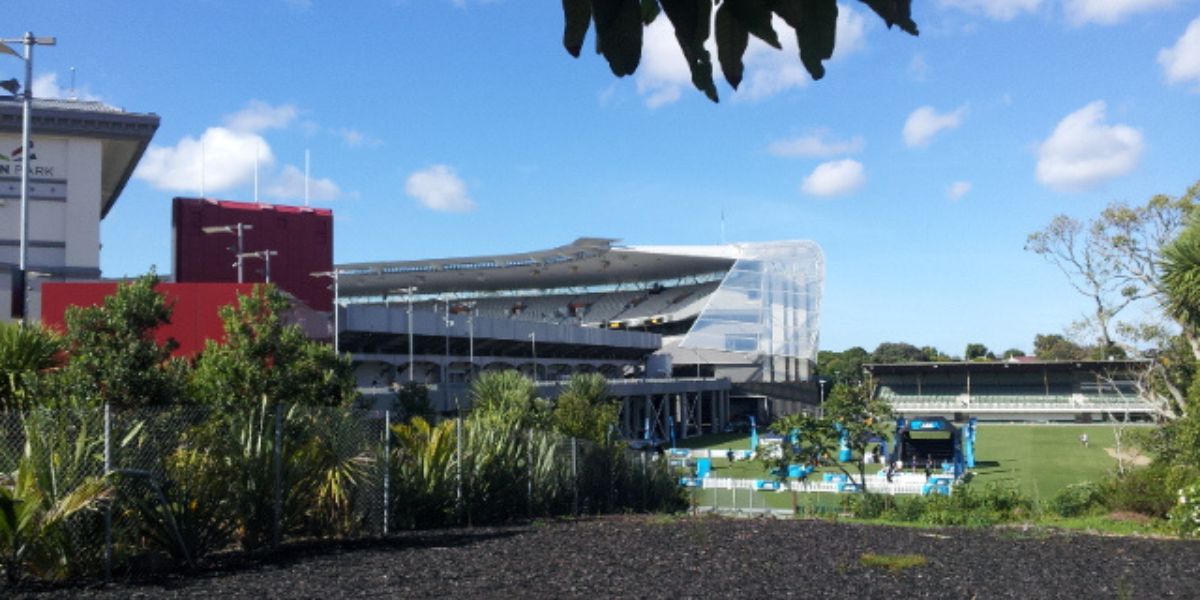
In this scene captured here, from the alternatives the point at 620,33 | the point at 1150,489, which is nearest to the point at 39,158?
the point at 1150,489

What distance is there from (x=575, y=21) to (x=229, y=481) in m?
10.3

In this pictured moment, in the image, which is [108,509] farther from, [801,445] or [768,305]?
[768,305]

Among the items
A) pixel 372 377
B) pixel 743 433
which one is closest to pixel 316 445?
pixel 372 377

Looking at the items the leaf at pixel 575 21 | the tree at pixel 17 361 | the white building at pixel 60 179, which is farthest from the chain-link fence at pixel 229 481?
the white building at pixel 60 179

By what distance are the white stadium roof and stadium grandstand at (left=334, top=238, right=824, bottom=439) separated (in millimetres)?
143

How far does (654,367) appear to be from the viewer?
95500mm

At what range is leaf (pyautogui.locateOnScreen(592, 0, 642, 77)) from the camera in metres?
2.10

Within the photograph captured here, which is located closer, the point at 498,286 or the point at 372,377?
the point at 372,377

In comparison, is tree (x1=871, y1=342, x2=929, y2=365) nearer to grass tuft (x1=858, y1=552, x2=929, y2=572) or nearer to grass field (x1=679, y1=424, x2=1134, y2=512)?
grass field (x1=679, y1=424, x2=1134, y2=512)

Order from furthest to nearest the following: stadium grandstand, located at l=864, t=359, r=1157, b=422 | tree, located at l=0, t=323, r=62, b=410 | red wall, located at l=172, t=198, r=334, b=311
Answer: stadium grandstand, located at l=864, t=359, r=1157, b=422 → red wall, located at l=172, t=198, r=334, b=311 → tree, located at l=0, t=323, r=62, b=410

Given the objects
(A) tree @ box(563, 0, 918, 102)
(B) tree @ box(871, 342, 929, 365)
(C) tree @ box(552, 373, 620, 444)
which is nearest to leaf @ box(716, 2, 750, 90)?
(A) tree @ box(563, 0, 918, 102)

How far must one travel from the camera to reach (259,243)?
5509 centimetres

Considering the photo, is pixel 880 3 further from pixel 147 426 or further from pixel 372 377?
pixel 372 377

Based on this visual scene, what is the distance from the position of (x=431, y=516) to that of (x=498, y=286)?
10151cm
